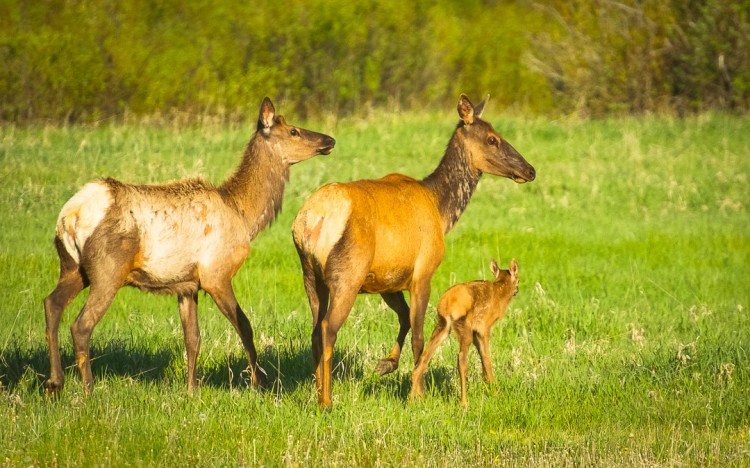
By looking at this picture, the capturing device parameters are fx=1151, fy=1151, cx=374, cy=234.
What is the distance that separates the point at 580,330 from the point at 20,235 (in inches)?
290

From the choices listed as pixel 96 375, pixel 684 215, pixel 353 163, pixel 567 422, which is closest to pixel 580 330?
pixel 567 422

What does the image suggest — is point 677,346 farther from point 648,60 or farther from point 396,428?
point 648,60

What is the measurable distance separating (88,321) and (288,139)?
2744 millimetres

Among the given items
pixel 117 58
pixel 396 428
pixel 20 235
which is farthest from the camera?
pixel 117 58

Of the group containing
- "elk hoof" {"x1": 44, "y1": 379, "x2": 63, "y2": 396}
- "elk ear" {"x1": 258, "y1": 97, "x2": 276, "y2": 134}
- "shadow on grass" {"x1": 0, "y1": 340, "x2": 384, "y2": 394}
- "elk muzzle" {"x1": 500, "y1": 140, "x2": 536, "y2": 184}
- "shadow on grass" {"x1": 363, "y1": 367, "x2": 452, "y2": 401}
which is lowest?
"shadow on grass" {"x1": 0, "y1": 340, "x2": 384, "y2": 394}

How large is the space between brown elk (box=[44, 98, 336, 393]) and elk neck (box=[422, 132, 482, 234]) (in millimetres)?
1615

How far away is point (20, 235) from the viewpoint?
1457 centimetres

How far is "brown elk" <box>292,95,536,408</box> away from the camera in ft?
27.1

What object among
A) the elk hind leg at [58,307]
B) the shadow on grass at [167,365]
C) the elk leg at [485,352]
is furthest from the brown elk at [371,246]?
the elk hind leg at [58,307]

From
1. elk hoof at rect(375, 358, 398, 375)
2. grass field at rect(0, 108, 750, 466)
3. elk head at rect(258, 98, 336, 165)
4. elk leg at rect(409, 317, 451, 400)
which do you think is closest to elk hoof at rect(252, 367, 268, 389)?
grass field at rect(0, 108, 750, 466)

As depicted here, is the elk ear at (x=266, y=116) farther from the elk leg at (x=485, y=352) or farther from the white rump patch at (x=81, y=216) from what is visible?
the elk leg at (x=485, y=352)

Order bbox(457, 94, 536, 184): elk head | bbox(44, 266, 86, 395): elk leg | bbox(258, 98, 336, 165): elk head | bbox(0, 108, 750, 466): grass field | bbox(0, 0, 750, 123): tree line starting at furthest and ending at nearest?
1. bbox(0, 0, 750, 123): tree line
2. bbox(258, 98, 336, 165): elk head
3. bbox(457, 94, 536, 184): elk head
4. bbox(44, 266, 86, 395): elk leg
5. bbox(0, 108, 750, 466): grass field

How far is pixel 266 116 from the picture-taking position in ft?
33.6

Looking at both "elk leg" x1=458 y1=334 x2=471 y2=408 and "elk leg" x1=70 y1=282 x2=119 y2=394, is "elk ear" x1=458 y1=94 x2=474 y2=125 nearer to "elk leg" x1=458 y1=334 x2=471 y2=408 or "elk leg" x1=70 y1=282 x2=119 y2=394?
"elk leg" x1=458 y1=334 x2=471 y2=408
